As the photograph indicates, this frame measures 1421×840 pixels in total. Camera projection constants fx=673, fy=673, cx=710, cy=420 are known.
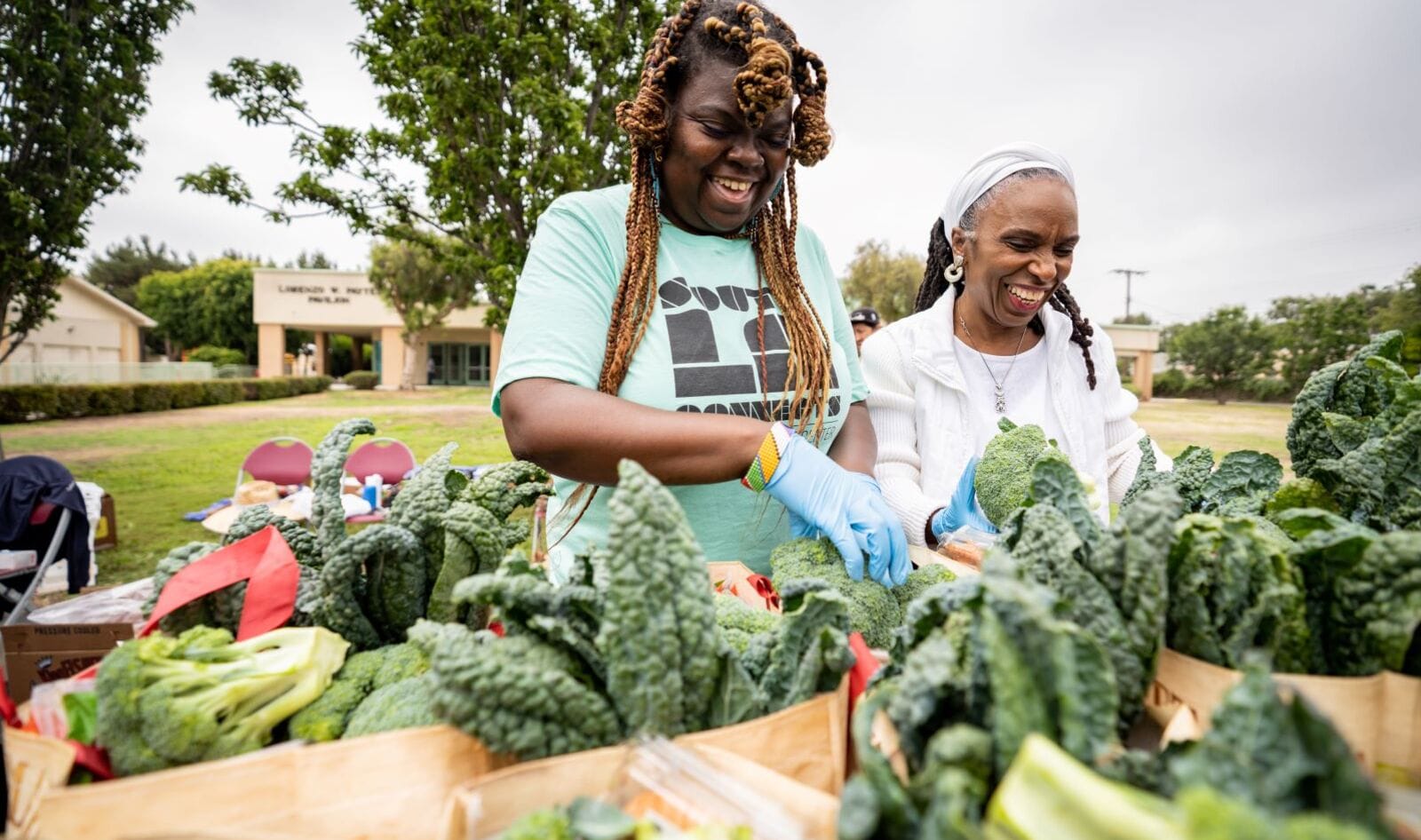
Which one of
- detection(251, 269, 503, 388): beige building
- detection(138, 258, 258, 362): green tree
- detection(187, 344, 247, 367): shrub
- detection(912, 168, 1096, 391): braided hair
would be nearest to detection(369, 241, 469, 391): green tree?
detection(251, 269, 503, 388): beige building

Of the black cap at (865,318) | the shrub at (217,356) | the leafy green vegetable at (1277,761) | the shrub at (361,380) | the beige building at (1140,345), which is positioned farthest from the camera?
the beige building at (1140,345)

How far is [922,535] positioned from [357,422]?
1578mm

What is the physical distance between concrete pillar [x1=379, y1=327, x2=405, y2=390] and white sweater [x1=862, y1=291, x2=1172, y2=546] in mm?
35915

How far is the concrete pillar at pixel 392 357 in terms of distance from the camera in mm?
34812

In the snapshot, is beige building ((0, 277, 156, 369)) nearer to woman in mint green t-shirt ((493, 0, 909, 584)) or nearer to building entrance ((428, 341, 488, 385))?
building entrance ((428, 341, 488, 385))

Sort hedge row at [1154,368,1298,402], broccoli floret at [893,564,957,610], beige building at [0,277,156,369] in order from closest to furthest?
broccoli floret at [893,564,957,610], beige building at [0,277,156,369], hedge row at [1154,368,1298,402]

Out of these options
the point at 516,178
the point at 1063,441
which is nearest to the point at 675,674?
the point at 1063,441

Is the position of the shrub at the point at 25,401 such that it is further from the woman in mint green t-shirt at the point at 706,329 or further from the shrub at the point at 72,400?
the woman in mint green t-shirt at the point at 706,329

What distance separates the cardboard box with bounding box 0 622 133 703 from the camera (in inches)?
70.6

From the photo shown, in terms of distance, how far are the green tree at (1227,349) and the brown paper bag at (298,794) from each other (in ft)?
145

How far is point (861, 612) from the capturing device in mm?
1280

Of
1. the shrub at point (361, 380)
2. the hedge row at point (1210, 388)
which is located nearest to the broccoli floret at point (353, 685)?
the shrub at point (361, 380)

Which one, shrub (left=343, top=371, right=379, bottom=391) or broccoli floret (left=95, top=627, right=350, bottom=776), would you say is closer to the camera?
broccoli floret (left=95, top=627, right=350, bottom=776)

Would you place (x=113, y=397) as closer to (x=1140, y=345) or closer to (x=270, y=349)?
(x=270, y=349)
